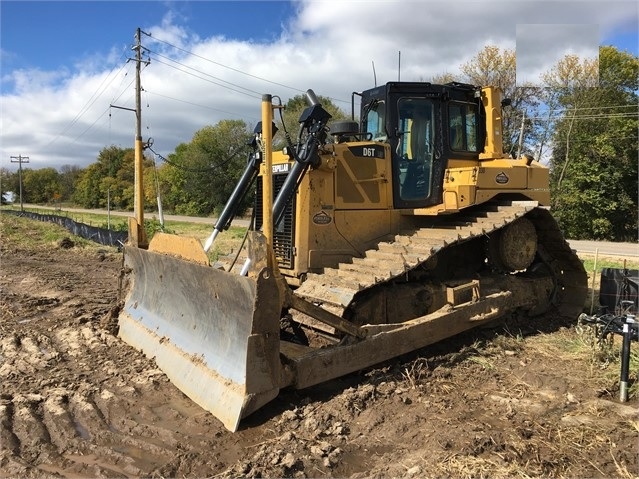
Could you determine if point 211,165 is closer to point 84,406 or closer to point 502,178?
point 502,178

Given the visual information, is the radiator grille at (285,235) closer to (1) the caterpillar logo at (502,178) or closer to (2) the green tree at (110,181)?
(1) the caterpillar logo at (502,178)

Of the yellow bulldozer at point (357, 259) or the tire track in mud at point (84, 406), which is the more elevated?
the yellow bulldozer at point (357, 259)

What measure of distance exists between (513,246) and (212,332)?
4.01m

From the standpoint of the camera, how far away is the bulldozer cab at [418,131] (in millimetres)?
6438

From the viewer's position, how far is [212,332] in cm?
496

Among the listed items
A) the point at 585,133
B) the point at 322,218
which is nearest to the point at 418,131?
the point at 322,218

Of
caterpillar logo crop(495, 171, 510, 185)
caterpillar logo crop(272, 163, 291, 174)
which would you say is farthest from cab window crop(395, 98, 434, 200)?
caterpillar logo crop(272, 163, 291, 174)

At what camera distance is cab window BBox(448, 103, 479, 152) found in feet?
22.2

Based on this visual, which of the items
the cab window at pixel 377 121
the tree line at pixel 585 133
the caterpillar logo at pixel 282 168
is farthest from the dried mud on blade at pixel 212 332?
the tree line at pixel 585 133

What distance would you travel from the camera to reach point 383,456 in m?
3.79

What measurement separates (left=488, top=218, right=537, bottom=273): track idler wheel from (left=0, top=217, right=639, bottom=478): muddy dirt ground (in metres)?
0.94

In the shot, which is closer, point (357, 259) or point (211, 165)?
point (357, 259)

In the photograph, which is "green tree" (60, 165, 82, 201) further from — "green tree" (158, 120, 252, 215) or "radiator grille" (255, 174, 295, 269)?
"radiator grille" (255, 174, 295, 269)

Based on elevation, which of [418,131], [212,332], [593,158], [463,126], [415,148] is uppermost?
[593,158]
